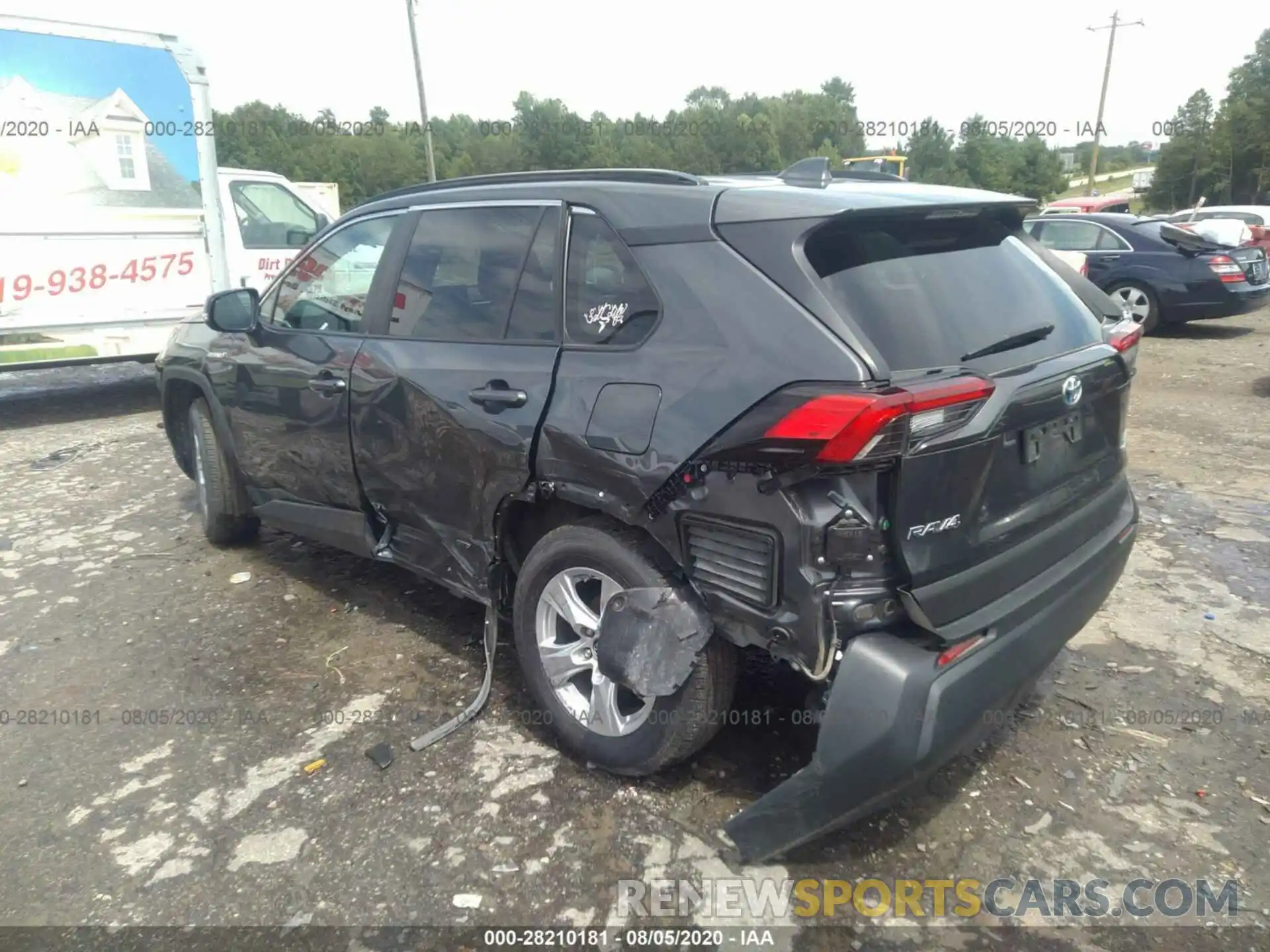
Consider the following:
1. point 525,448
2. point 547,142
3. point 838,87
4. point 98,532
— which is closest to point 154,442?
point 98,532

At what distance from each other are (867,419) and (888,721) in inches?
29.6

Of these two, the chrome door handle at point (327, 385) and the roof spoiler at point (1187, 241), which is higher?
the roof spoiler at point (1187, 241)

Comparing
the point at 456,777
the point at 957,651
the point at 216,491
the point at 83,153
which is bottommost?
the point at 456,777

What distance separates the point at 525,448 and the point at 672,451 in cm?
65

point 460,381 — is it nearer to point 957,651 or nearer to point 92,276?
point 957,651

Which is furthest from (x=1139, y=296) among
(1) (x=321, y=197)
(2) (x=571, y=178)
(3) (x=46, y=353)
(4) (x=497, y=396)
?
(3) (x=46, y=353)

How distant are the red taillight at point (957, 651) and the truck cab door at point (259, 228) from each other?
30.1 feet

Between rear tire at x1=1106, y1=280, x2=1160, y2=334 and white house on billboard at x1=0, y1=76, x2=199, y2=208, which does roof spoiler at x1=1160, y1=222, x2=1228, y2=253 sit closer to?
rear tire at x1=1106, y1=280, x2=1160, y2=334

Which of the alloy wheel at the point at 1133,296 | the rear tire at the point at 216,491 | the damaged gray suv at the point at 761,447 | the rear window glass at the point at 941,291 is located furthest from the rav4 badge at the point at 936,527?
the alloy wheel at the point at 1133,296

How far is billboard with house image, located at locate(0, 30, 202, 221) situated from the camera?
786 cm

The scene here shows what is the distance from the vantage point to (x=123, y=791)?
302 cm

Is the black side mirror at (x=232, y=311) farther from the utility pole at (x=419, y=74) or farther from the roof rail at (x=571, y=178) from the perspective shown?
the utility pole at (x=419, y=74)

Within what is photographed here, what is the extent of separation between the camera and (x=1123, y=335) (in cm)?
304

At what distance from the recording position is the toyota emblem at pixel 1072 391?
2.60 m
